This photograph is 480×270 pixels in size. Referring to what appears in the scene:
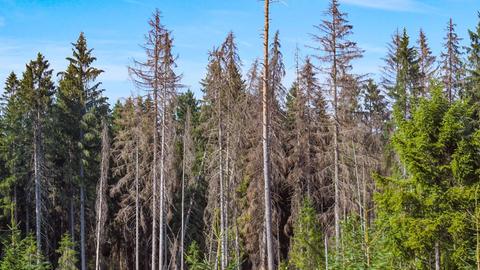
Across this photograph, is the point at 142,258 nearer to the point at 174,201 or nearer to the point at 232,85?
the point at 174,201

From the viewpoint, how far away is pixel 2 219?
115ft

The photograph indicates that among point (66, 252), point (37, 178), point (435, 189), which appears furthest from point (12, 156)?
point (435, 189)

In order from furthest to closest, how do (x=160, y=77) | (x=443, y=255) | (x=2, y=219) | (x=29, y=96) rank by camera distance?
(x=2, y=219)
(x=29, y=96)
(x=160, y=77)
(x=443, y=255)

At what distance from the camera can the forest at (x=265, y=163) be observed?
49.7 feet

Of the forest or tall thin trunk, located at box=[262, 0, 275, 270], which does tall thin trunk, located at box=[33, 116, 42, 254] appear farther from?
tall thin trunk, located at box=[262, 0, 275, 270]

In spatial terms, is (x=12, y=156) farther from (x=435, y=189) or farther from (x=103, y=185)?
(x=435, y=189)

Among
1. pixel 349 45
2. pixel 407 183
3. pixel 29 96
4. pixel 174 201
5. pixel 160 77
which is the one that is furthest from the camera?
pixel 174 201

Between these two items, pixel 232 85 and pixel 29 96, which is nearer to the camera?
pixel 232 85

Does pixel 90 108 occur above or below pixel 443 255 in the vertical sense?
above

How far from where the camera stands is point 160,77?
25.0 meters

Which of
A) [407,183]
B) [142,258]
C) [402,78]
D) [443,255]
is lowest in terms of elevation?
[142,258]

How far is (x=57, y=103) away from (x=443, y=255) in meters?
27.2

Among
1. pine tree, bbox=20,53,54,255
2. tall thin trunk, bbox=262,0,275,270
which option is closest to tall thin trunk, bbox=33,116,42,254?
pine tree, bbox=20,53,54,255

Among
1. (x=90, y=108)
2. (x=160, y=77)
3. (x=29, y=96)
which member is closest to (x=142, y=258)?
(x=90, y=108)
